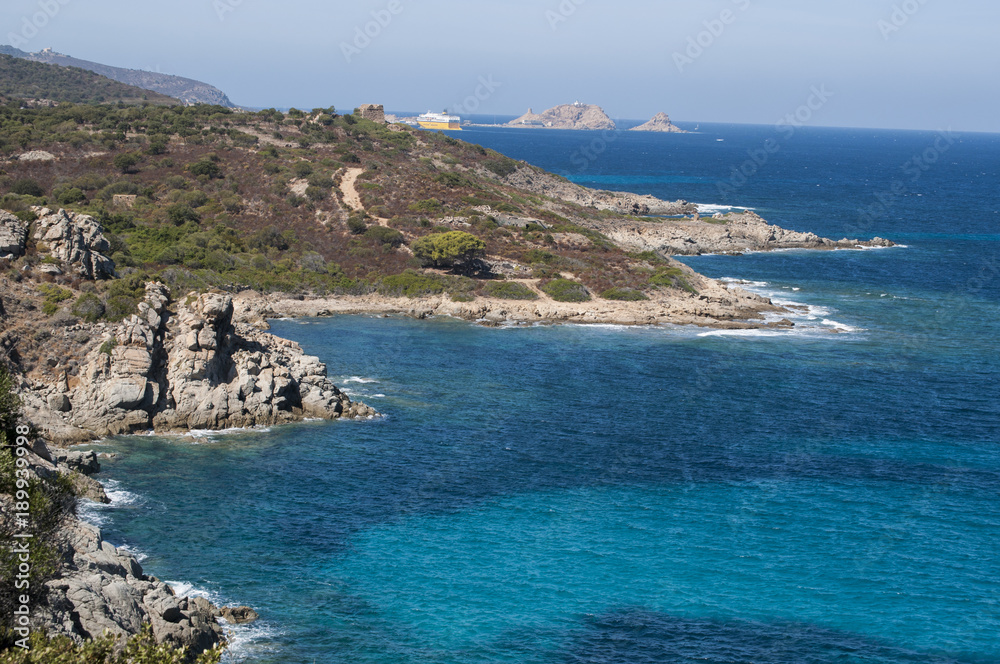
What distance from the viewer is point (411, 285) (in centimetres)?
8400

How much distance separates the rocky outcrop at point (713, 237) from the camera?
11781cm

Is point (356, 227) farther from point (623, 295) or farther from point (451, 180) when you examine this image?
point (623, 295)

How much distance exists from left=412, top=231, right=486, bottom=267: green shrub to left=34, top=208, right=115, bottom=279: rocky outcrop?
38275 mm

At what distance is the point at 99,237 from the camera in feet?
182

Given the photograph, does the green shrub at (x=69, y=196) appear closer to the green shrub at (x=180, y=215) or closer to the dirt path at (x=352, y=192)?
the green shrub at (x=180, y=215)

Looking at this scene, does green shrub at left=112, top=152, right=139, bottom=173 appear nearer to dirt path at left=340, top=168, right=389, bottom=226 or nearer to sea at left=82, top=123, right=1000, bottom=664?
dirt path at left=340, top=168, right=389, bottom=226

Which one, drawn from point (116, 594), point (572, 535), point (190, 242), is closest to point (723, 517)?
point (572, 535)

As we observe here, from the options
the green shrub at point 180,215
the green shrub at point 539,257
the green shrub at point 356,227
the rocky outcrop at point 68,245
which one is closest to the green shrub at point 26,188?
the green shrub at point 180,215

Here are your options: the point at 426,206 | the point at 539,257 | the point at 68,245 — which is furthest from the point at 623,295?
the point at 68,245

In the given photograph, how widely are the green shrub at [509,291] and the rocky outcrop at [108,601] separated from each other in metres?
55.7

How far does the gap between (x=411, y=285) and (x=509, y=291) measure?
9528 millimetres

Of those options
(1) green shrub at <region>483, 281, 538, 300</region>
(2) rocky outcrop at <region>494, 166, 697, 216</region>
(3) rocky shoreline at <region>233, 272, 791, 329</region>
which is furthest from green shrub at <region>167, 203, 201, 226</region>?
(2) rocky outcrop at <region>494, 166, 697, 216</region>

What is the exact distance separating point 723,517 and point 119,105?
12987 cm

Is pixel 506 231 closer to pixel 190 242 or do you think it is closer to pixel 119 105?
pixel 190 242
